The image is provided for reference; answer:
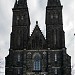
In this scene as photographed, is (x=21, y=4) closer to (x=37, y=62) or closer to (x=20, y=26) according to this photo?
(x=20, y=26)

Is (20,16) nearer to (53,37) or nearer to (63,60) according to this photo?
(53,37)

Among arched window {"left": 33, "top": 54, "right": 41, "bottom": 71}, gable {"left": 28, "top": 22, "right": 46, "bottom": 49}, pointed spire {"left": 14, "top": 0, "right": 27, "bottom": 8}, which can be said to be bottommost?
arched window {"left": 33, "top": 54, "right": 41, "bottom": 71}

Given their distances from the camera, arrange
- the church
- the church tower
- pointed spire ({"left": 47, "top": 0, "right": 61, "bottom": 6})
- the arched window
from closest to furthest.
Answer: the church → the arched window → the church tower → pointed spire ({"left": 47, "top": 0, "right": 61, "bottom": 6})

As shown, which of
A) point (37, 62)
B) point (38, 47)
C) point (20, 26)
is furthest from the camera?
point (20, 26)

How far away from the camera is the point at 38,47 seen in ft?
181

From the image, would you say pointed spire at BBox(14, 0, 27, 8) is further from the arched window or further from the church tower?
the arched window

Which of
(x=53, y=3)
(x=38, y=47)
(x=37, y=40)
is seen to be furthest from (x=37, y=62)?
(x=53, y=3)

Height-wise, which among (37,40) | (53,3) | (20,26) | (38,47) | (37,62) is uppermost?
(53,3)

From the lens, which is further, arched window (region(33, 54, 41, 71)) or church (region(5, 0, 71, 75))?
arched window (region(33, 54, 41, 71))

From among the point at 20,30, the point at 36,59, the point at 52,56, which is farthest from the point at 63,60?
the point at 20,30

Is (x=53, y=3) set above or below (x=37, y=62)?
above

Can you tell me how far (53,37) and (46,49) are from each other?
3313mm

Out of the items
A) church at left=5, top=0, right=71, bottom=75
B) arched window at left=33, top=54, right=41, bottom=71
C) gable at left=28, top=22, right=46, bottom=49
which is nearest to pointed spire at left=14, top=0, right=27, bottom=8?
church at left=5, top=0, right=71, bottom=75

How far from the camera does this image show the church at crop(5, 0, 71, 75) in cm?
5338
